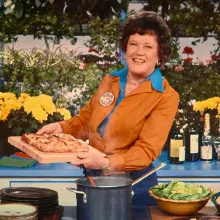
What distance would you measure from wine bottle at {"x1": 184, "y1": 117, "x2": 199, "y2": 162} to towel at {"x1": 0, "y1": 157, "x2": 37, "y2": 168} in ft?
3.12

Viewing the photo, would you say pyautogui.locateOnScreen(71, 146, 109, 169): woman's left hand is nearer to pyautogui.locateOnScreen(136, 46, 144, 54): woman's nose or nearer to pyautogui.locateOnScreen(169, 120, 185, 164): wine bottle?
pyautogui.locateOnScreen(136, 46, 144, 54): woman's nose

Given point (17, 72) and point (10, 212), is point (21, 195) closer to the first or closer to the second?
point (10, 212)

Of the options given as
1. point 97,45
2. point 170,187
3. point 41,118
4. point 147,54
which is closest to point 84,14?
point 97,45

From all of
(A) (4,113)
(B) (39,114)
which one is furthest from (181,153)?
(A) (4,113)

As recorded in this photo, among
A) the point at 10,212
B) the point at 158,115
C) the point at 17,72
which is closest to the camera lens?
the point at 10,212

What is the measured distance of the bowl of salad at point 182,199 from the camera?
1.95m

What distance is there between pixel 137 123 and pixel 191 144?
3.84 ft

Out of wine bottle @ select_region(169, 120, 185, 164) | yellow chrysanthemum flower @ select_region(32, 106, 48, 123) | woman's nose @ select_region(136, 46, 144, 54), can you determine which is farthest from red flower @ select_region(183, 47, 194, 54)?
woman's nose @ select_region(136, 46, 144, 54)

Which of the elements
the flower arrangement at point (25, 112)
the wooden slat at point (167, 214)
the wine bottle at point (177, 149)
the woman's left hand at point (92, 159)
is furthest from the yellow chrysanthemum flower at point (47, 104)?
the wooden slat at point (167, 214)

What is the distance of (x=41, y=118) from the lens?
3.46 m

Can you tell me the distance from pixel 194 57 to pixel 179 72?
0.58ft

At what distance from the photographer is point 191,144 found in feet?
11.3

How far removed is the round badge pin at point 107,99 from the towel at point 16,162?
3.30 ft

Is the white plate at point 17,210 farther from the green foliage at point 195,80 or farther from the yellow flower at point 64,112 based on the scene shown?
the green foliage at point 195,80
